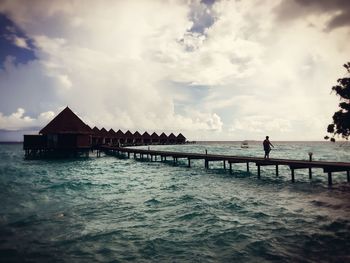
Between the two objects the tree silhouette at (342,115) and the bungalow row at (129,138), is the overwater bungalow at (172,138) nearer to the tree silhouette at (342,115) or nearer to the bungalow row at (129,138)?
the bungalow row at (129,138)

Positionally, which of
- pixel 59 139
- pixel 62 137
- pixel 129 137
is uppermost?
pixel 129 137

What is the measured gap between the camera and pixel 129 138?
8788cm

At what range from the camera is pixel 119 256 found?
278 inches

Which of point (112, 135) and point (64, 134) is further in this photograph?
point (112, 135)

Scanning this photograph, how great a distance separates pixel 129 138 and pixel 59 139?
4911 cm

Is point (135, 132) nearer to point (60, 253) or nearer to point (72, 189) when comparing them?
point (72, 189)

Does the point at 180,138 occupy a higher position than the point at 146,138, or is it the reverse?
the point at 180,138

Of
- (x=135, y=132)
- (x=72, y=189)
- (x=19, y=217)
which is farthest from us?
(x=135, y=132)

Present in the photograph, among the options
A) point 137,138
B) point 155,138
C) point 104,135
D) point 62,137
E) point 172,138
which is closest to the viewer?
point 62,137

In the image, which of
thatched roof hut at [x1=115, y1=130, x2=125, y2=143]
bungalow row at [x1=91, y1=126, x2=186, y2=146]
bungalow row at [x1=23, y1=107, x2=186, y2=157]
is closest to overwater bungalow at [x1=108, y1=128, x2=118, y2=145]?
bungalow row at [x1=91, y1=126, x2=186, y2=146]

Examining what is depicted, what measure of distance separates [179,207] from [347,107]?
1002 cm

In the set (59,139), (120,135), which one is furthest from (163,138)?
Answer: (59,139)

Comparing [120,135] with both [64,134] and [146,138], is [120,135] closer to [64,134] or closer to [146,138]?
[146,138]

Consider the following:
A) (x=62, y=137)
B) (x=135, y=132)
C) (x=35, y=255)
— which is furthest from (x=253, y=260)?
(x=135, y=132)
